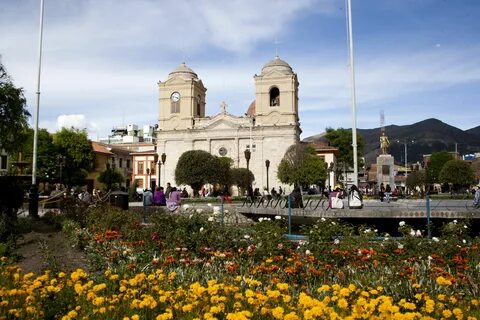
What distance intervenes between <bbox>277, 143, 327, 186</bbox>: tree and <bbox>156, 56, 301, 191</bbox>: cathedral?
3084 millimetres

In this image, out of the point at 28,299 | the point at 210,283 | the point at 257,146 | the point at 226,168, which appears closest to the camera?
the point at 28,299

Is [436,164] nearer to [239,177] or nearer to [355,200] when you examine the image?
[239,177]

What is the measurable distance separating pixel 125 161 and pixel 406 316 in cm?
8393

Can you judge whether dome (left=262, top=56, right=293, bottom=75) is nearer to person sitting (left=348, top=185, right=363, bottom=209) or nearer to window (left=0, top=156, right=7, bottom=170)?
window (left=0, top=156, right=7, bottom=170)

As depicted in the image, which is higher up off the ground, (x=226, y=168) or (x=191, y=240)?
(x=226, y=168)

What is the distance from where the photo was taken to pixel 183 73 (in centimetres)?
7000

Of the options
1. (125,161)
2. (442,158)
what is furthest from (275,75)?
(442,158)

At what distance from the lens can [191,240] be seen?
8.25m

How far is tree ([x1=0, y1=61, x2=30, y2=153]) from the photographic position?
2422 centimetres

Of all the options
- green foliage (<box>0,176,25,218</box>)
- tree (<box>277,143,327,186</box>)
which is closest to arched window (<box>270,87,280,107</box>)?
tree (<box>277,143,327,186</box>)

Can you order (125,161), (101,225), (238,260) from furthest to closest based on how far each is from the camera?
Answer: (125,161)
(101,225)
(238,260)

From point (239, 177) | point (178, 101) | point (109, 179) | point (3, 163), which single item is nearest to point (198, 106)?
point (178, 101)

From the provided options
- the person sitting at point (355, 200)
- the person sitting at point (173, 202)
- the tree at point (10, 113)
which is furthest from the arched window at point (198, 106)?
the person sitting at point (355, 200)

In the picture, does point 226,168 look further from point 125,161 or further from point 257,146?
point 125,161
